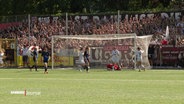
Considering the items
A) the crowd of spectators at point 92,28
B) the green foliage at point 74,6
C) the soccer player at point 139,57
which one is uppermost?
the green foliage at point 74,6

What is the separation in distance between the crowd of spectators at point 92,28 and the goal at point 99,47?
162 inches

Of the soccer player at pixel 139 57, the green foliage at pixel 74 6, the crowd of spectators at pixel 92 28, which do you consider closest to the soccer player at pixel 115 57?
the soccer player at pixel 139 57

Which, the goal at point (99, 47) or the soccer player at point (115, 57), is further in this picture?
the goal at point (99, 47)

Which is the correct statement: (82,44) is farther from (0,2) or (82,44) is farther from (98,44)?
(0,2)

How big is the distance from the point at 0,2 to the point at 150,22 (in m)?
26.0

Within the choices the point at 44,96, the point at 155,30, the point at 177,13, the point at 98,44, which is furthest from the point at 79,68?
the point at 44,96

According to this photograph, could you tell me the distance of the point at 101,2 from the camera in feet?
221

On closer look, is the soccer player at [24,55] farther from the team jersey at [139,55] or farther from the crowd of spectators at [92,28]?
the team jersey at [139,55]

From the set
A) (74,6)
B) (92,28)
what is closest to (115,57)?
(92,28)

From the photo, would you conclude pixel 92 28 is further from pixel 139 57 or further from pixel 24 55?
pixel 139 57

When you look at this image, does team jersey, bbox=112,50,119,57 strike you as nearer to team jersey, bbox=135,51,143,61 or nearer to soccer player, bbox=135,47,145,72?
soccer player, bbox=135,47,145,72

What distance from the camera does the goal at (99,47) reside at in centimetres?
4284

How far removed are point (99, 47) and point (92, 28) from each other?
10.8 metres

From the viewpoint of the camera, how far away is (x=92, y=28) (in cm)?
5528
